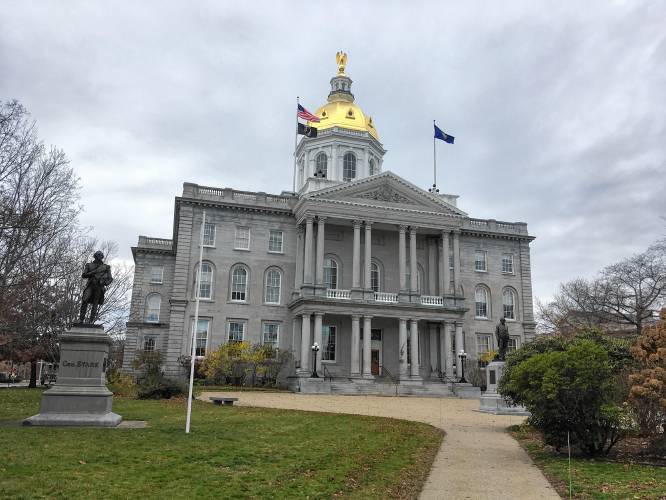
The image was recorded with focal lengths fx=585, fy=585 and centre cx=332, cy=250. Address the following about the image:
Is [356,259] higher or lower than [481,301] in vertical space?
higher

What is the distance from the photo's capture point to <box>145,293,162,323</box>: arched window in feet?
165

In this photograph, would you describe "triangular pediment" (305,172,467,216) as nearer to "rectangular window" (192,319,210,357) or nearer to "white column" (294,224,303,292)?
"white column" (294,224,303,292)

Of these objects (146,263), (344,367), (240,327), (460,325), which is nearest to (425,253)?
(460,325)

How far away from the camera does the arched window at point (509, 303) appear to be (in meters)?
53.7

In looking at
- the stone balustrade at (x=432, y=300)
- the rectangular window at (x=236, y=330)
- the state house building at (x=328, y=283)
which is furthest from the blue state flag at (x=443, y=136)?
the rectangular window at (x=236, y=330)

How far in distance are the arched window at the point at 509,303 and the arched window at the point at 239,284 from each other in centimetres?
2390

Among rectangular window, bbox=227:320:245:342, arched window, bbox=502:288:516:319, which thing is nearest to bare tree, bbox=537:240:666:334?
arched window, bbox=502:288:516:319

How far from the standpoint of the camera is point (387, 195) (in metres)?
46.7

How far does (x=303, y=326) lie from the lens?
42.1 meters

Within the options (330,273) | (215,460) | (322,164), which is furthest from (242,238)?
(215,460)

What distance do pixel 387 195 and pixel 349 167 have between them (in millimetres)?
9728

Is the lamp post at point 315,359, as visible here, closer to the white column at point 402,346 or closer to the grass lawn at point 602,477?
the white column at point 402,346

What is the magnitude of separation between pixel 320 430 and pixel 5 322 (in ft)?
35.3

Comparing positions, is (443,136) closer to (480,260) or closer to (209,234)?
(480,260)
